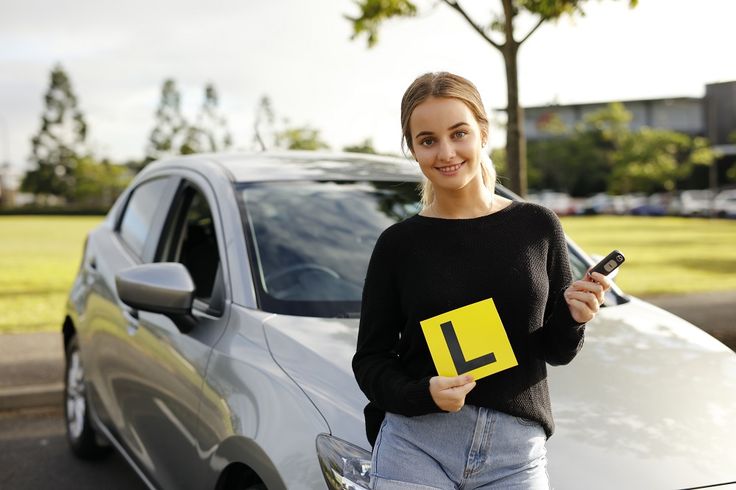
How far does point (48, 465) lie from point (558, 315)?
3969 millimetres

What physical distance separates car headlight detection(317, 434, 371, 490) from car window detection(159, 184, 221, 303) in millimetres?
1801

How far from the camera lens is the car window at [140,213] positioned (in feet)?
14.2

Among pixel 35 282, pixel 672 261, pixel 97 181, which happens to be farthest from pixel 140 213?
pixel 97 181

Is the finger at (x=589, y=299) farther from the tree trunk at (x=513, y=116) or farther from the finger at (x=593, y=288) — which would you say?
the tree trunk at (x=513, y=116)

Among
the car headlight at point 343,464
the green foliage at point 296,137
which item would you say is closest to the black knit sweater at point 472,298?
the car headlight at point 343,464

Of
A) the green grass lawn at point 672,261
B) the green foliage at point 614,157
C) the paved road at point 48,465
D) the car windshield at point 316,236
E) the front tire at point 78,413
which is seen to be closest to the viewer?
the car windshield at point 316,236

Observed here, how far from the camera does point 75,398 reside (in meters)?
4.91

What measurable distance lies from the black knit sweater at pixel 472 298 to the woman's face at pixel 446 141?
0.10 metres

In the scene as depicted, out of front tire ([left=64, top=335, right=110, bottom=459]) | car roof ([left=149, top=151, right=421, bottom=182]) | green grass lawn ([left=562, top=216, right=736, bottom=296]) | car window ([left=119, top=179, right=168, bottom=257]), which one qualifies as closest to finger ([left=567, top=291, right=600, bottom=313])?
car roof ([left=149, top=151, right=421, bottom=182])

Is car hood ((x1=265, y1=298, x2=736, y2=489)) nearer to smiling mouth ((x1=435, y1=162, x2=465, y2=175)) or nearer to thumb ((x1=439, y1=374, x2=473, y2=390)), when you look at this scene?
thumb ((x1=439, y1=374, x2=473, y2=390))

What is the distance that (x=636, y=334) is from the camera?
296 cm

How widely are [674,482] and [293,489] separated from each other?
0.96 meters

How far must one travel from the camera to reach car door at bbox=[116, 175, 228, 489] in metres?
2.99

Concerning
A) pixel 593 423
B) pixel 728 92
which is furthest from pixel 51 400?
pixel 728 92
